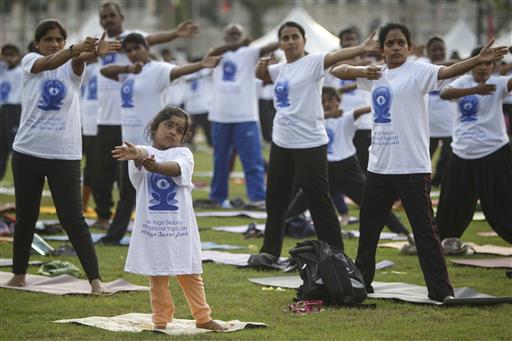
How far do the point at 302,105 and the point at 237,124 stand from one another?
6866 mm

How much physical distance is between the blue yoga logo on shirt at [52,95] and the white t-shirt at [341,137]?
14.8 feet

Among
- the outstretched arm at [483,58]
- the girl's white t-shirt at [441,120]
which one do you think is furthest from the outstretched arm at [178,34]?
the outstretched arm at [483,58]

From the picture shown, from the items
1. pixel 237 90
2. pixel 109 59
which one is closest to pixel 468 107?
pixel 109 59

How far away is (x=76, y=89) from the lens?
37.3 feet

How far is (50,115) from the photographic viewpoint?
11.2 m

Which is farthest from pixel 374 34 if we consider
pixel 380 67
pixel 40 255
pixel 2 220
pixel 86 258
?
pixel 2 220

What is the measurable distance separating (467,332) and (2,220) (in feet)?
25.7

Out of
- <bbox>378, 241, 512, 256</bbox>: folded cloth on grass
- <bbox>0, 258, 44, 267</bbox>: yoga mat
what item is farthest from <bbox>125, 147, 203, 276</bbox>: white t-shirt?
<bbox>378, 241, 512, 256</bbox>: folded cloth on grass

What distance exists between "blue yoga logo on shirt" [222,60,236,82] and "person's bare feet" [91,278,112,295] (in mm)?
8355

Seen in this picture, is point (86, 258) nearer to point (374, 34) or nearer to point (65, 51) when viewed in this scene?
point (65, 51)

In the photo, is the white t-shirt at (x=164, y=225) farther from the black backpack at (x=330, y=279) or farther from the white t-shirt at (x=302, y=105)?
the white t-shirt at (x=302, y=105)

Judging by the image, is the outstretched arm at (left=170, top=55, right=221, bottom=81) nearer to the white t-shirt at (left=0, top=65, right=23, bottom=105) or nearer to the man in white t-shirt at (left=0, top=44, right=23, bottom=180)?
the man in white t-shirt at (left=0, top=44, right=23, bottom=180)

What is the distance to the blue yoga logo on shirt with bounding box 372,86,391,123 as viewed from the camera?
1045cm

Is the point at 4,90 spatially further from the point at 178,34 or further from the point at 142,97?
the point at 142,97
